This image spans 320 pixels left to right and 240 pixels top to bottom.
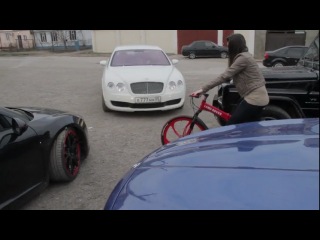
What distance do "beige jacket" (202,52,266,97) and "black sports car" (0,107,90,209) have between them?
2022mm

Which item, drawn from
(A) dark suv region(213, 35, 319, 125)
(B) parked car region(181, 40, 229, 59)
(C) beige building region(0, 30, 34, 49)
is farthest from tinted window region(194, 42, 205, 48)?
(A) dark suv region(213, 35, 319, 125)

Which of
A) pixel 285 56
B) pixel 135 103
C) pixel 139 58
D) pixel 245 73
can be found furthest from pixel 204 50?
pixel 245 73

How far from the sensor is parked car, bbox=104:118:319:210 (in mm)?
1491

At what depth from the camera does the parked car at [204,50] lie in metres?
26.8

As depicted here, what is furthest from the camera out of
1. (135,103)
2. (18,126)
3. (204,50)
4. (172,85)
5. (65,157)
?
(204,50)

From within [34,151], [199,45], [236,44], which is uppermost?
[236,44]

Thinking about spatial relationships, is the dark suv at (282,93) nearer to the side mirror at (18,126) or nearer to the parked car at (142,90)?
the parked car at (142,90)

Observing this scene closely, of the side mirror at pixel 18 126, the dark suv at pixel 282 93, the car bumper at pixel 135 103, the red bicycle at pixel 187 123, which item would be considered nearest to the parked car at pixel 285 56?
the car bumper at pixel 135 103

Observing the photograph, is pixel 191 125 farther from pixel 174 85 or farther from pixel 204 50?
pixel 204 50

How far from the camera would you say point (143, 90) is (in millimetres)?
7102

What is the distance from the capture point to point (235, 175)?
5.56 feet

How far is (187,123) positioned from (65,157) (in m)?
1.87

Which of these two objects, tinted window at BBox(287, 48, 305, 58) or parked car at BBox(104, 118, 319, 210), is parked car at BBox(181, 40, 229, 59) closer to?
tinted window at BBox(287, 48, 305, 58)
